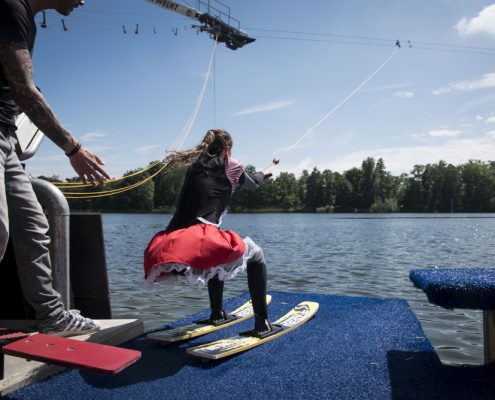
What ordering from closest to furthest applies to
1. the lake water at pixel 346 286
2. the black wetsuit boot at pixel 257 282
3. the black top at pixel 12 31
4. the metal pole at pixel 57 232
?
1. the black top at pixel 12 31
2. the metal pole at pixel 57 232
3. the black wetsuit boot at pixel 257 282
4. the lake water at pixel 346 286

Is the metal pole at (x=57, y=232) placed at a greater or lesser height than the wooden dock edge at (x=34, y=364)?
greater

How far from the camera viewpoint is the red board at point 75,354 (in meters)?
2.39

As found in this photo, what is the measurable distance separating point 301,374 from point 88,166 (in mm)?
2259

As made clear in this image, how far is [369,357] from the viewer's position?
395cm

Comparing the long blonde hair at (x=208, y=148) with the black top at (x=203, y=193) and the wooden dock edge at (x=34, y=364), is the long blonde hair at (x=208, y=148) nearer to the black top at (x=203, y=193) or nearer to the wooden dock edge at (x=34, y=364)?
the black top at (x=203, y=193)

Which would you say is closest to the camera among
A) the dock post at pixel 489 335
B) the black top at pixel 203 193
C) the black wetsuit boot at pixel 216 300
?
the dock post at pixel 489 335

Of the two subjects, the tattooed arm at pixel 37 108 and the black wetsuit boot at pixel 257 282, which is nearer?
the tattooed arm at pixel 37 108

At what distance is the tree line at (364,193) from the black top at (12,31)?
340 ft

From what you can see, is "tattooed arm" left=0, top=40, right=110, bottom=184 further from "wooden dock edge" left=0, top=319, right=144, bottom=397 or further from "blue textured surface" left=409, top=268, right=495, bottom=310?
"blue textured surface" left=409, top=268, right=495, bottom=310

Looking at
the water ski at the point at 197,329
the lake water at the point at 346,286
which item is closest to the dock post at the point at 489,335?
the lake water at the point at 346,286

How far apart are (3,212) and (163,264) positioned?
1.53 meters

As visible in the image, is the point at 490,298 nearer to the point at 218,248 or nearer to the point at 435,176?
the point at 218,248

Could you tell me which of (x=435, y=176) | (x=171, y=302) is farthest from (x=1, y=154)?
(x=435, y=176)

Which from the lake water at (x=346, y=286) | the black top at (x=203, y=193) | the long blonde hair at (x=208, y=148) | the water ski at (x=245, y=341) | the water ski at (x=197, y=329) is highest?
the long blonde hair at (x=208, y=148)
